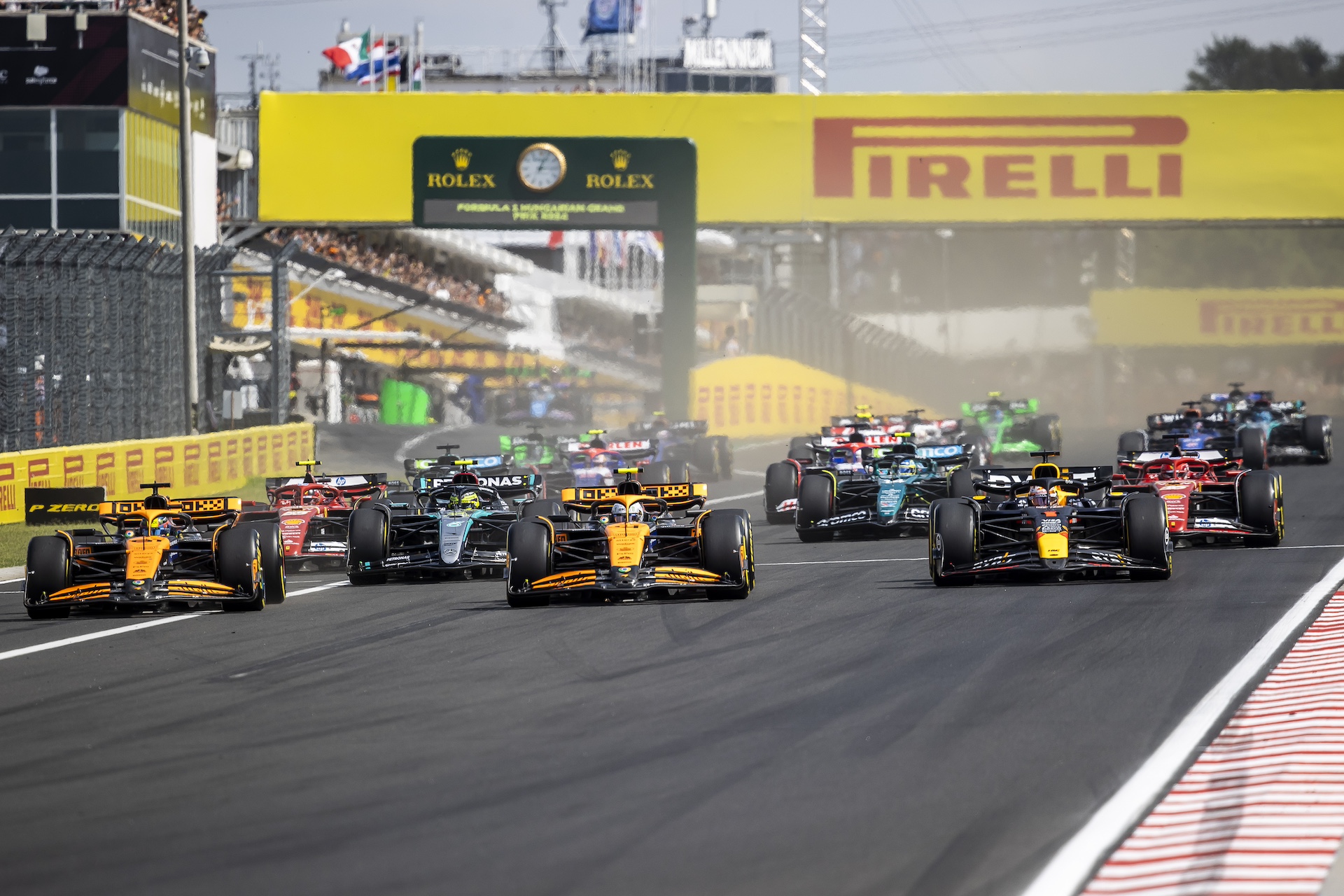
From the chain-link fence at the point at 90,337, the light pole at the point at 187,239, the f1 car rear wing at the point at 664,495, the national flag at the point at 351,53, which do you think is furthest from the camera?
the national flag at the point at 351,53

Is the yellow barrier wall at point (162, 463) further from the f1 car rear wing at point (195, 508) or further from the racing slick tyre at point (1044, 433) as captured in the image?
the racing slick tyre at point (1044, 433)

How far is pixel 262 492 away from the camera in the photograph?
29.3 m

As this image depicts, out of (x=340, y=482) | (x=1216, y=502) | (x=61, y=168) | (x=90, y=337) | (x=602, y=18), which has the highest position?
(x=602, y=18)

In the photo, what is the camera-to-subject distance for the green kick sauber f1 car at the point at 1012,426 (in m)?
32.5

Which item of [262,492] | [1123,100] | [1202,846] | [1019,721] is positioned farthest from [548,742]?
[1123,100]

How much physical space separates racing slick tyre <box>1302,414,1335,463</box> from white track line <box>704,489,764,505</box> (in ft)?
30.6

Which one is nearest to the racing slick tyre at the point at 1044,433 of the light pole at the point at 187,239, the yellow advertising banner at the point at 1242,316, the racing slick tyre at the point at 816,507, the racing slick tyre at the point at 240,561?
the racing slick tyre at the point at 816,507

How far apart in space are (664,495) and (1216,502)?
225 inches

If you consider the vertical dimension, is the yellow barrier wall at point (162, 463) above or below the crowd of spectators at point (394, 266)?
below

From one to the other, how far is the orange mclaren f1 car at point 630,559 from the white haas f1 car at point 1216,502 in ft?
14.2

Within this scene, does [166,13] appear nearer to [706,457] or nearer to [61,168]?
[61,168]

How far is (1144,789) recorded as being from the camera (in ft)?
23.3

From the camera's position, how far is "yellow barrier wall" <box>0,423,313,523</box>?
23.3 metres

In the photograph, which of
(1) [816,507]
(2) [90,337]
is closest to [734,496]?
(1) [816,507]
